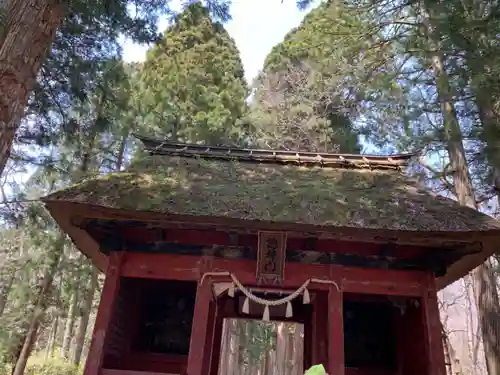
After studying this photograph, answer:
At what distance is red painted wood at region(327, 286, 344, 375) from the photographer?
16.8 ft

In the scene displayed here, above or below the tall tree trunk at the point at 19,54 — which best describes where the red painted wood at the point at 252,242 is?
below

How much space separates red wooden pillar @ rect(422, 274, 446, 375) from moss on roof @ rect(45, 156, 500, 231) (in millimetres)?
1070

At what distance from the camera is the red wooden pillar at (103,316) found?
16.9ft

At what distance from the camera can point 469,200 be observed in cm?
769

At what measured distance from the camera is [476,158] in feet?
27.4

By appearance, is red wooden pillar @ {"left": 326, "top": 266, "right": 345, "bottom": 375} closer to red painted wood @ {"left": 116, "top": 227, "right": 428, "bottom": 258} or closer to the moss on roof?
red painted wood @ {"left": 116, "top": 227, "right": 428, "bottom": 258}

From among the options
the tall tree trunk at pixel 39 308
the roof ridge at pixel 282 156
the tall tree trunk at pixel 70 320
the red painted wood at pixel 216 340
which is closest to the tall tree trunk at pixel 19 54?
the roof ridge at pixel 282 156

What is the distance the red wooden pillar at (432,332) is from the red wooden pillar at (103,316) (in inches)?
159

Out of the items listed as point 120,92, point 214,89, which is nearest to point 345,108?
point 214,89

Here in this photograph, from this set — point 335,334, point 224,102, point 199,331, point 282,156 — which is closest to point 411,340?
point 335,334

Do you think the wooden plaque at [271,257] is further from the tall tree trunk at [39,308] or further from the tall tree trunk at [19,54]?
the tall tree trunk at [39,308]

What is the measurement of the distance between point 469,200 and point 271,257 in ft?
14.5

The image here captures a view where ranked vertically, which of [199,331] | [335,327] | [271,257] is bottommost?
[199,331]

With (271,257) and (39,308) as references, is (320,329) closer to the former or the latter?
(271,257)
